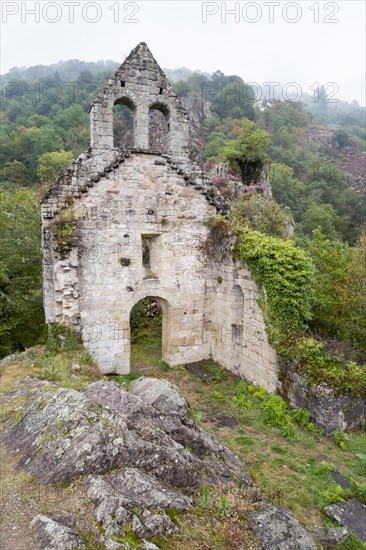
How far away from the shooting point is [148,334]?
14281 millimetres

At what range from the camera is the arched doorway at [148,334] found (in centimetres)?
1190

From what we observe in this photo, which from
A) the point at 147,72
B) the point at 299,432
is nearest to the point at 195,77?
the point at 147,72

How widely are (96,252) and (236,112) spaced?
6069cm

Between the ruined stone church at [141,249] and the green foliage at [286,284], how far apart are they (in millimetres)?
736

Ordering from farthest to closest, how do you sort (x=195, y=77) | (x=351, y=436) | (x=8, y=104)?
(x=195, y=77), (x=8, y=104), (x=351, y=436)

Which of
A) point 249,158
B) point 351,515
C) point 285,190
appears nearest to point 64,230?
point 351,515

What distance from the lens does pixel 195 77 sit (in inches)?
3383

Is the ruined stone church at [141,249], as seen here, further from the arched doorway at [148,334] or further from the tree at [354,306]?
the tree at [354,306]

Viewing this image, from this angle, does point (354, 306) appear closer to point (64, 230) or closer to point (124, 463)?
point (124, 463)

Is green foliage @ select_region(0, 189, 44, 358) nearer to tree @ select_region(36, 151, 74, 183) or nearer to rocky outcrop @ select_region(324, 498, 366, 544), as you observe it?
rocky outcrop @ select_region(324, 498, 366, 544)

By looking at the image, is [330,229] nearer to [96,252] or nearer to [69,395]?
[96,252]

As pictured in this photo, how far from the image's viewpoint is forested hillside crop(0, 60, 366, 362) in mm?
10734

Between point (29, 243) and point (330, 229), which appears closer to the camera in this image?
point (29, 243)

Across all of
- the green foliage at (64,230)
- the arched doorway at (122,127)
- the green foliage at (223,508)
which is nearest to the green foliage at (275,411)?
the green foliage at (223,508)
